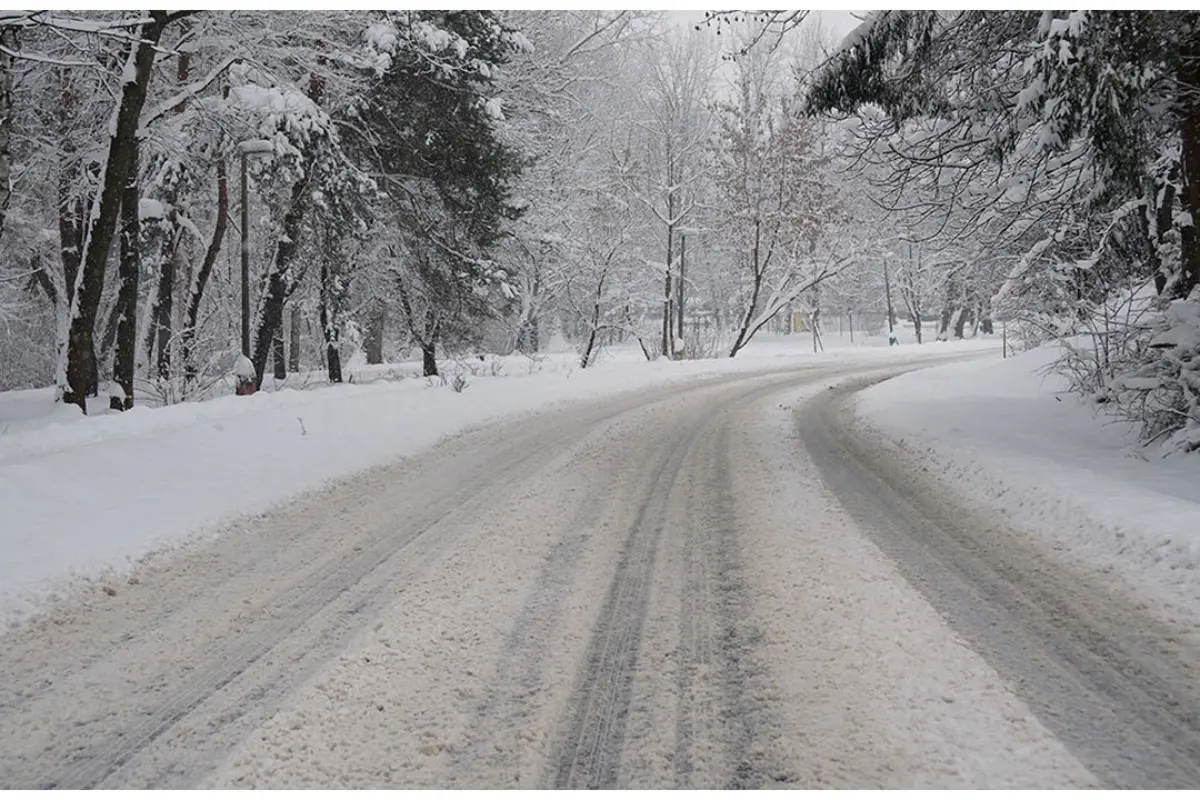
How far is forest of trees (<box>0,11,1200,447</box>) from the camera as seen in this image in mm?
7332

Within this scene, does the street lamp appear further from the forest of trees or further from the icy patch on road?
the icy patch on road

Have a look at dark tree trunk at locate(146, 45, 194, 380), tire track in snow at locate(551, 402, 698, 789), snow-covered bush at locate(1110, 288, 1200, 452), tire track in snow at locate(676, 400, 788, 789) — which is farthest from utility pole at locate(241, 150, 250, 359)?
snow-covered bush at locate(1110, 288, 1200, 452)

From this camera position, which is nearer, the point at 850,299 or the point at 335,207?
the point at 335,207

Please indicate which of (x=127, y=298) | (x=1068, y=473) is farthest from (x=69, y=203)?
(x=1068, y=473)

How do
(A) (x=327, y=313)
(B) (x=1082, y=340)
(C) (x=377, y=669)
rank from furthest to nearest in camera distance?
(A) (x=327, y=313)
(B) (x=1082, y=340)
(C) (x=377, y=669)

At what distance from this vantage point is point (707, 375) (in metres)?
21.0

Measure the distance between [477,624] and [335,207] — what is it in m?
13.2

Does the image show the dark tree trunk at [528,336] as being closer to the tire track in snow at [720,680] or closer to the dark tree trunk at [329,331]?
the dark tree trunk at [329,331]

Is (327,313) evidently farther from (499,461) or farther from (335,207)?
(499,461)

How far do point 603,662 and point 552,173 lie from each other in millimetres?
24693

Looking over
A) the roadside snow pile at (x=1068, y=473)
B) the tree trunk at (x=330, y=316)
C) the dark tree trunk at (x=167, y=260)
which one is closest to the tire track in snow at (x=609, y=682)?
the roadside snow pile at (x=1068, y=473)

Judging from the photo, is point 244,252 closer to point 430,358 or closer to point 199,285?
point 199,285

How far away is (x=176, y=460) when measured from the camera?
701 centimetres

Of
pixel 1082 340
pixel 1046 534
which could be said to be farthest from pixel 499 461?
pixel 1082 340
